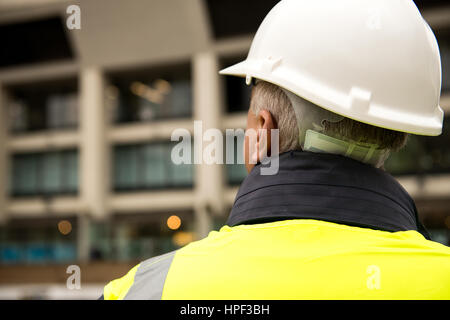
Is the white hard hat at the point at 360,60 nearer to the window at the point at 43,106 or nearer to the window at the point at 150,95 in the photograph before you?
the window at the point at 150,95

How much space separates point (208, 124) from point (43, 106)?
12208 mm

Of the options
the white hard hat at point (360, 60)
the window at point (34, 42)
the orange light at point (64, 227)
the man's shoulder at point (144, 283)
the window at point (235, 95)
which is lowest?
the orange light at point (64, 227)

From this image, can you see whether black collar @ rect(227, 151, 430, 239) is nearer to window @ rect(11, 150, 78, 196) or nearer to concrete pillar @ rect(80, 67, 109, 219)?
concrete pillar @ rect(80, 67, 109, 219)

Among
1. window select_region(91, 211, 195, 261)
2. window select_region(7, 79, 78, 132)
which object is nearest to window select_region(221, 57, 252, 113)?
window select_region(91, 211, 195, 261)

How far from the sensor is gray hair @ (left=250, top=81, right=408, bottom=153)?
162cm

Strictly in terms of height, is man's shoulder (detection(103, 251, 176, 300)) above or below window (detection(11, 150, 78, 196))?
above

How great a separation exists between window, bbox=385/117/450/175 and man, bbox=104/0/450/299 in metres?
24.7

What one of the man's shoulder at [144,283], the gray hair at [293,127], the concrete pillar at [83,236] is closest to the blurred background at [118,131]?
the concrete pillar at [83,236]

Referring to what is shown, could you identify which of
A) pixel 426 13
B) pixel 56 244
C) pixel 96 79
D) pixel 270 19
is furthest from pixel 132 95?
→ pixel 270 19

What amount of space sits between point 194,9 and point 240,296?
27.1 m

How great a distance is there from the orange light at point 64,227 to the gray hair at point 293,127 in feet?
98.1

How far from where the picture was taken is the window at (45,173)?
32031mm
